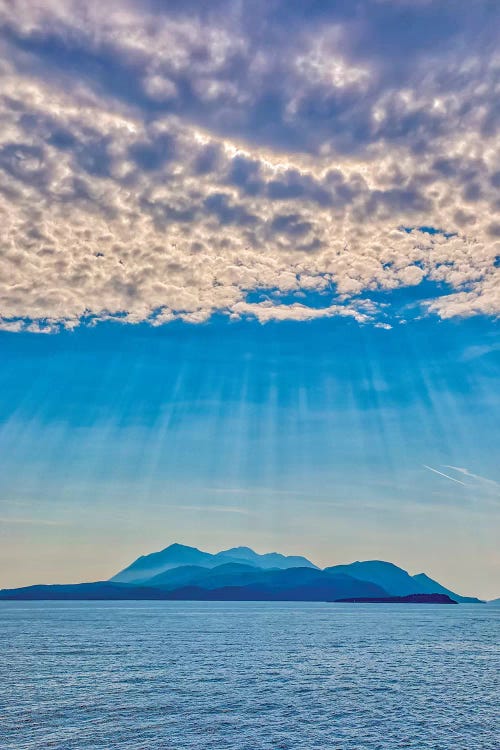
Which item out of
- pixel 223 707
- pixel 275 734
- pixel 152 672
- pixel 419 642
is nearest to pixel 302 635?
pixel 419 642

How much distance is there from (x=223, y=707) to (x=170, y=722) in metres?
8.55

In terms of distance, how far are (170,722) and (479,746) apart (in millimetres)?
24954

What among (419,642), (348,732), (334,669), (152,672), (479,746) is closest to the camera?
(479,746)

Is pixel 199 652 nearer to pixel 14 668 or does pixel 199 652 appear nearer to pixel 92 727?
pixel 14 668

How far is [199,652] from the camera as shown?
4520 inches

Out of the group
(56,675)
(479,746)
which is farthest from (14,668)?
(479,746)

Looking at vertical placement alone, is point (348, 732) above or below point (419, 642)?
below

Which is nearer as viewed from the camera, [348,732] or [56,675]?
[348,732]

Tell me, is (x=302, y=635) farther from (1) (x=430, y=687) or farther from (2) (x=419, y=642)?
(1) (x=430, y=687)

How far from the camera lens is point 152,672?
85.9 meters

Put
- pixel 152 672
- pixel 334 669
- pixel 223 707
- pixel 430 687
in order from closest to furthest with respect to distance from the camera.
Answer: pixel 223 707
pixel 430 687
pixel 152 672
pixel 334 669

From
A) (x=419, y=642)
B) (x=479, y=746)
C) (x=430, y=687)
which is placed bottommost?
(x=479, y=746)

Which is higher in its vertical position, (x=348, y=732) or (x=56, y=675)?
(x=56, y=675)

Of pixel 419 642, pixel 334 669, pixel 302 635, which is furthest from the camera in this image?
pixel 302 635
